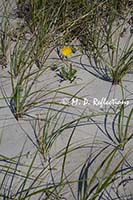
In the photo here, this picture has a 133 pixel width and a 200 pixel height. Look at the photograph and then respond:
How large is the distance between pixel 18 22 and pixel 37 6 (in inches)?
8.2

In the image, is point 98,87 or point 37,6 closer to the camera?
point 98,87

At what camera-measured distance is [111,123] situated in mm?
2139

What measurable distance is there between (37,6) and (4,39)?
0.27 m

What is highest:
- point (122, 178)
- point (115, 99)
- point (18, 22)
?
point (18, 22)

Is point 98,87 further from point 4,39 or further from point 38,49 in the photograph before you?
point 4,39

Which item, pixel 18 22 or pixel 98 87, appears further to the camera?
pixel 18 22

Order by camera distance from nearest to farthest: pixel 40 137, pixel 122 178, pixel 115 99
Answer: pixel 122 178, pixel 40 137, pixel 115 99

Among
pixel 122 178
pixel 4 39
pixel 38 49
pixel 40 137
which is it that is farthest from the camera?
pixel 4 39

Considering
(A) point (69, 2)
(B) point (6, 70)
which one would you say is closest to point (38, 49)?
(B) point (6, 70)

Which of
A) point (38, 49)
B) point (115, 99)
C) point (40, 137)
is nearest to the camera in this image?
point (40, 137)

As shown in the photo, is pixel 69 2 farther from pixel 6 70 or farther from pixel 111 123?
pixel 111 123

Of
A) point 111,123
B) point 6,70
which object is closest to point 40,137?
point 111,123

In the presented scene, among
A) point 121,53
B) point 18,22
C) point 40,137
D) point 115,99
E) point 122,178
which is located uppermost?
point 18,22

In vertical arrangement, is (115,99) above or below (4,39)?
below
